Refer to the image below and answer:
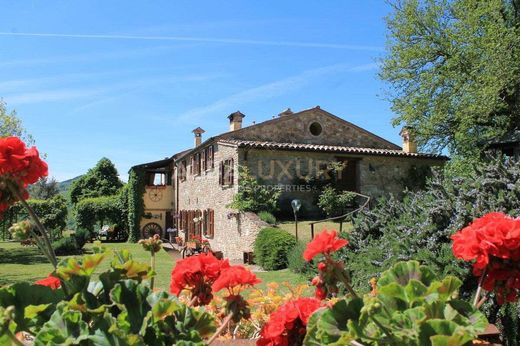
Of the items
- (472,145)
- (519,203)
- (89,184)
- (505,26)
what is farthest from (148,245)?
(89,184)

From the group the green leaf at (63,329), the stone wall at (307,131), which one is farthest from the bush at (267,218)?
the green leaf at (63,329)

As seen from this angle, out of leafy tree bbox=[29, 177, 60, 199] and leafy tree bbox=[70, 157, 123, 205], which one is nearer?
leafy tree bbox=[70, 157, 123, 205]

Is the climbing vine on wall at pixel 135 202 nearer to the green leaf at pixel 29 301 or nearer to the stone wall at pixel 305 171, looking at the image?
the stone wall at pixel 305 171

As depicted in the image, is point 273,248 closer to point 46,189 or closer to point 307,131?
point 307,131

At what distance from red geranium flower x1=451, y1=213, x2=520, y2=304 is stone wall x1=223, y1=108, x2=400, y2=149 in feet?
66.6

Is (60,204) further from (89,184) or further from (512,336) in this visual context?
(512,336)

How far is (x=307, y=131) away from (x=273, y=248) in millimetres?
9192

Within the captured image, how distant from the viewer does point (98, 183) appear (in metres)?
39.9

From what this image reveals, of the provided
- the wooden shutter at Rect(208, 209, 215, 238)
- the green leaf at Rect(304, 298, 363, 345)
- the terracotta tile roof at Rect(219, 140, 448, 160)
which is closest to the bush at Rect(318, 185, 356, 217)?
the terracotta tile roof at Rect(219, 140, 448, 160)

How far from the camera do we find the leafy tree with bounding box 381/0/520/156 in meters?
18.4

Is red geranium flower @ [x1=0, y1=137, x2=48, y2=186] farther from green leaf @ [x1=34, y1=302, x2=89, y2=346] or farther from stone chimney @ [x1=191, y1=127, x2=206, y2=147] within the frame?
stone chimney @ [x1=191, y1=127, x2=206, y2=147]

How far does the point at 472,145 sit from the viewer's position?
65.2 ft

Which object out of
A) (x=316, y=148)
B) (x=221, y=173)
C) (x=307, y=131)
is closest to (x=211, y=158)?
(x=221, y=173)

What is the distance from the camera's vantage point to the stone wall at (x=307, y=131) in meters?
22.0
